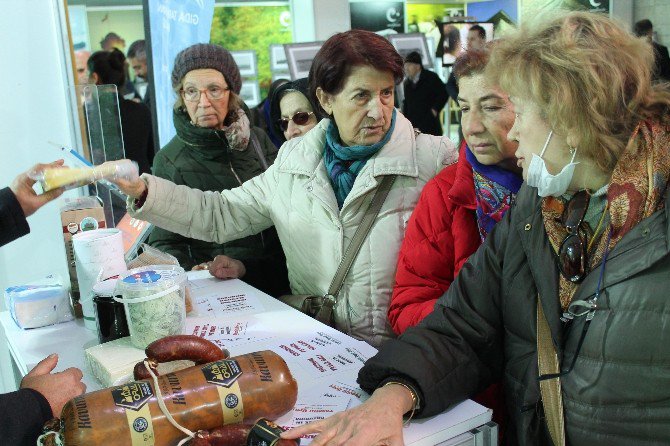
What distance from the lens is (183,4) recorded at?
4.39m

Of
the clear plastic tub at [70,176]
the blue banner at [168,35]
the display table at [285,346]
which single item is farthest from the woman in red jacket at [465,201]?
the blue banner at [168,35]

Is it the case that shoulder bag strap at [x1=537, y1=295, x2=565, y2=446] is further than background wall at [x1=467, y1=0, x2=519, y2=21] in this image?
No

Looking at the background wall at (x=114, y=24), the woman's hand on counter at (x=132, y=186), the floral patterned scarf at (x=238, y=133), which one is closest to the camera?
the woman's hand on counter at (x=132, y=186)

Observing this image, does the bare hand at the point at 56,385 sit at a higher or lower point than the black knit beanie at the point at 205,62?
lower

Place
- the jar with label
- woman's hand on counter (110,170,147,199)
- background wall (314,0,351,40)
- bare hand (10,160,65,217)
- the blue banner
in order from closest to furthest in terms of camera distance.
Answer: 1. the jar with label
2. bare hand (10,160,65,217)
3. woman's hand on counter (110,170,147,199)
4. the blue banner
5. background wall (314,0,351,40)

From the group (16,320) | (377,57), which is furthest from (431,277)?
(16,320)

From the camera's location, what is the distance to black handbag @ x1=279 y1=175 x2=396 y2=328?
228 centimetres

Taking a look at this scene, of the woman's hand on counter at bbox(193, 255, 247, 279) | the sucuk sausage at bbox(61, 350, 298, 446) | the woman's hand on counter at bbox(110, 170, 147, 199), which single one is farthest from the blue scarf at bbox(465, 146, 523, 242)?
the woman's hand on counter at bbox(110, 170, 147, 199)

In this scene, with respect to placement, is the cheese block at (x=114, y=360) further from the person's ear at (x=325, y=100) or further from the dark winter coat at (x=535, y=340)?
the person's ear at (x=325, y=100)

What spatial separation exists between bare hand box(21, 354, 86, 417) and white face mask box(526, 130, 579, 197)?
47.9 inches

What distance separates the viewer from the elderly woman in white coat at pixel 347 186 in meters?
2.29

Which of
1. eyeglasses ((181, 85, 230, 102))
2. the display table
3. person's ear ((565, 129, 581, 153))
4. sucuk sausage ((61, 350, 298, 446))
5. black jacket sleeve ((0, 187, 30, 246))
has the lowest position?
the display table

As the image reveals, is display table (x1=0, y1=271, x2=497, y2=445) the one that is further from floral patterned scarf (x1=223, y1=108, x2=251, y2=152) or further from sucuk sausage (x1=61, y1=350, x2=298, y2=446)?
floral patterned scarf (x1=223, y1=108, x2=251, y2=152)

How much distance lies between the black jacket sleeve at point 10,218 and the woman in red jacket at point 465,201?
131 centimetres
